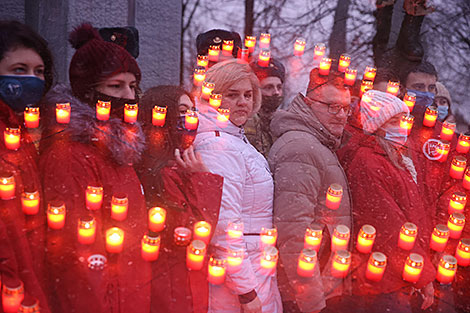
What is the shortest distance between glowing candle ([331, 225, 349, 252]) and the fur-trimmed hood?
1.09m

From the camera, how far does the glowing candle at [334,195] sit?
2.85m

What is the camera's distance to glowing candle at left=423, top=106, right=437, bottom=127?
12.6ft

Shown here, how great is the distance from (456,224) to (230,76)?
5.40ft

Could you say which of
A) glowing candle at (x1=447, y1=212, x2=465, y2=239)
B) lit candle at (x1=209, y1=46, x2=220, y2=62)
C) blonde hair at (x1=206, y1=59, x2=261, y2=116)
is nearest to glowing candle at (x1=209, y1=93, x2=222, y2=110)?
blonde hair at (x1=206, y1=59, x2=261, y2=116)

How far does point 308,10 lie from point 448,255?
2.30 metres

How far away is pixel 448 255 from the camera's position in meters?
3.22

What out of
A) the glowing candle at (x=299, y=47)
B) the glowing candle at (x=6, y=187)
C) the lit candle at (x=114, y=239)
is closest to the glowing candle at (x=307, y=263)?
the lit candle at (x=114, y=239)

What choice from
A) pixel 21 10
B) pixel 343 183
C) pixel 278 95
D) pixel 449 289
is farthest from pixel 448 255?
pixel 21 10

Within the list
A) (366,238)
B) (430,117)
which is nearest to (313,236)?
(366,238)

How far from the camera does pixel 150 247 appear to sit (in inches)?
104

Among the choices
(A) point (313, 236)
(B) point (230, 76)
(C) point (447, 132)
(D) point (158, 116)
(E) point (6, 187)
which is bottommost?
(A) point (313, 236)

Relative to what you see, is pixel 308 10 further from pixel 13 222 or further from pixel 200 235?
pixel 13 222

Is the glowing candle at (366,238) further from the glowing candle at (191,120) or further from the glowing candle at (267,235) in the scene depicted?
the glowing candle at (191,120)

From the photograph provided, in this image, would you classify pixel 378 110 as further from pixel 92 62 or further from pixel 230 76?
pixel 92 62
